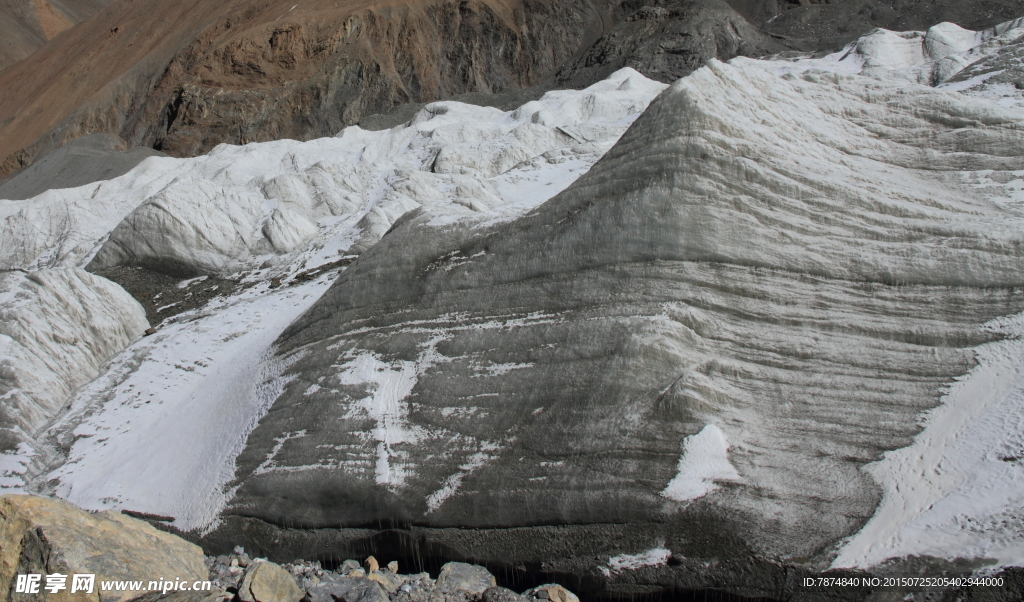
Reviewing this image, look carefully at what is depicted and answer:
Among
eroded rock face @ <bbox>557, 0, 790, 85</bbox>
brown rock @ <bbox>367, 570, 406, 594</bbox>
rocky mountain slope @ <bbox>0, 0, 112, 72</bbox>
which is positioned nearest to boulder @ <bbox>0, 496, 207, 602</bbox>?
brown rock @ <bbox>367, 570, 406, 594</bbox>

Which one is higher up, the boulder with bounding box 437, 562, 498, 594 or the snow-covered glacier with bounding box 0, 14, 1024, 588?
the snow-covered glacier with bounding box 0, 14, 1024, 588

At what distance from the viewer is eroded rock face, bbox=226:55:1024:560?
21.2 ft

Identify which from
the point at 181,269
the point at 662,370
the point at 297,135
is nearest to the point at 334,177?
the point at 181,269

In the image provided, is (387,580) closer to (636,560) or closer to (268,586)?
(268,586)

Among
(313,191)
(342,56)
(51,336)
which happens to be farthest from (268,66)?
(51,336)

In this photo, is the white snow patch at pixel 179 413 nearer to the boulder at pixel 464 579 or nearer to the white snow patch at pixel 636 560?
the boulder at pixel 464 579

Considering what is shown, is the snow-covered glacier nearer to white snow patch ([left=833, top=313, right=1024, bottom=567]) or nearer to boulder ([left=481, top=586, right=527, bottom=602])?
white snow patch ([left=833, top=313, right=1024, bottom=567])

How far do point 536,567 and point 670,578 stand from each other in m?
1.17

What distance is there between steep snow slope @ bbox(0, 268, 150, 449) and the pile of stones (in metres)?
5.30

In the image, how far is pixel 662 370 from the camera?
6.84 m

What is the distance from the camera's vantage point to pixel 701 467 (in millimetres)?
6375

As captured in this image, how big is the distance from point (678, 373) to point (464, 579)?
8.58 feet

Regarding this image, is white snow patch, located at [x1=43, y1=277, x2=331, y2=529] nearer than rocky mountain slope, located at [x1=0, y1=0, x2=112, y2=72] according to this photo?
Yes

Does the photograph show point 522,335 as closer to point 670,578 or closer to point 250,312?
point 670,578
